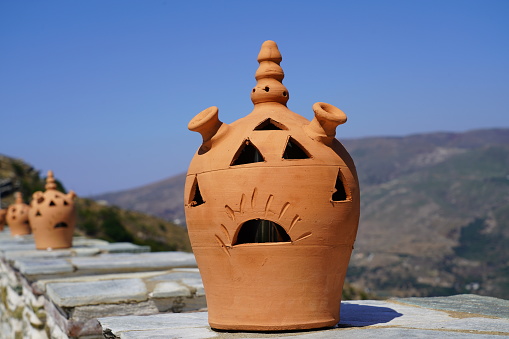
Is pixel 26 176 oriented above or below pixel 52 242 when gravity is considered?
above

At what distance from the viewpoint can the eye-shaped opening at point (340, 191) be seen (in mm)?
Answer: 3453

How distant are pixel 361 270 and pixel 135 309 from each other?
43.3m

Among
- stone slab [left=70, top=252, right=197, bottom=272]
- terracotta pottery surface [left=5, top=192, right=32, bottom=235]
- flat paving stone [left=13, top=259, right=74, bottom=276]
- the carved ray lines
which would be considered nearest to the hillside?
terracotta pottery surface [left=5, top=192, right=32, bottom=235]

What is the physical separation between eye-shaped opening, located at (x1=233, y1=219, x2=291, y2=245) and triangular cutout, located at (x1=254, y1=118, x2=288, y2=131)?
0.52 metres

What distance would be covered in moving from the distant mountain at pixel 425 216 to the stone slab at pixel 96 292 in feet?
89.8

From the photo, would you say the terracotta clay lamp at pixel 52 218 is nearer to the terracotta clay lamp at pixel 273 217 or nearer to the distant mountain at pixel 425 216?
the terracotta clay lamp at pixel 273 217

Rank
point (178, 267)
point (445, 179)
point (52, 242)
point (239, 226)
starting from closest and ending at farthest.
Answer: point (239, 226) < point (178, 267) < point (52, 242) < point (445, 179)

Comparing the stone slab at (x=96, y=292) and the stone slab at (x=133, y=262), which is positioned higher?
the stone slab at (x=133, y=262)

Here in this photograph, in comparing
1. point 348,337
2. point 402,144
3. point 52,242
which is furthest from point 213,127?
point 402,144

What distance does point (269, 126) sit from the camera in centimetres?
364

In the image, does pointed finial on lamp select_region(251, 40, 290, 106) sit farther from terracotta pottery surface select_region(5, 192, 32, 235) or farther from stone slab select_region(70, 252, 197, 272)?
terracotta pottery surface select_region(5, 192, 32, 235)

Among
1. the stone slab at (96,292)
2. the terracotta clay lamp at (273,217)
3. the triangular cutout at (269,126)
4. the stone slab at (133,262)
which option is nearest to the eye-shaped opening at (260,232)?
the terracotta clay lamp at (273,217)

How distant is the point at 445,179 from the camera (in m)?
83.6

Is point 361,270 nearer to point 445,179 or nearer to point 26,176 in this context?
point 26,176
